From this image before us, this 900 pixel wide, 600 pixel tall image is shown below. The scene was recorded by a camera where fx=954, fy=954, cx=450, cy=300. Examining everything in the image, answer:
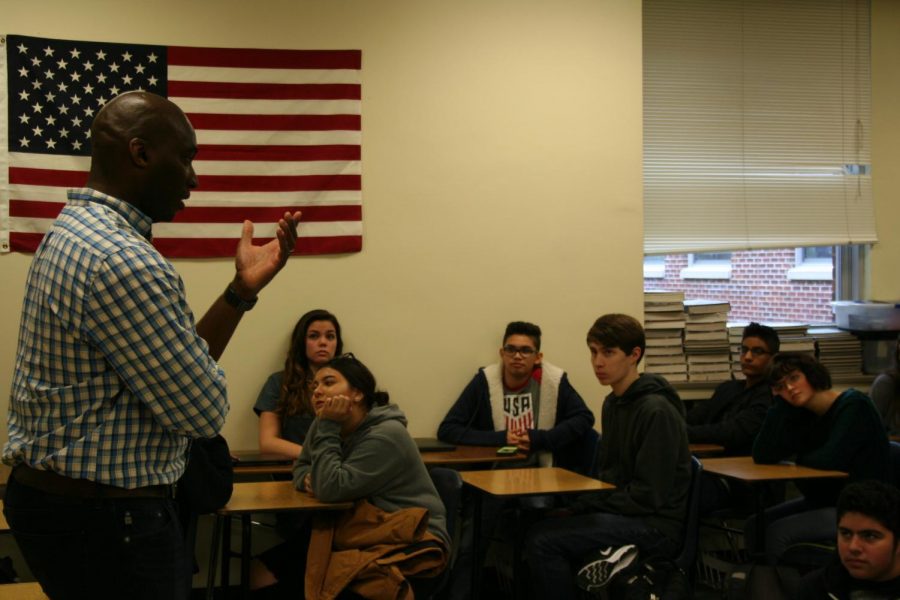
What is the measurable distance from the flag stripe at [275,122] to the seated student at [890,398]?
3.36 metres

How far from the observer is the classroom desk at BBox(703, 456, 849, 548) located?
165 inches

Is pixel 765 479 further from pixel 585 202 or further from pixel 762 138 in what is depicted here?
pixel 762 138

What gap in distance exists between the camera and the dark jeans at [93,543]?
1.72 m

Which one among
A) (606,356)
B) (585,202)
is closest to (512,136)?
(585,202)

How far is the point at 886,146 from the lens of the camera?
6.42 meters

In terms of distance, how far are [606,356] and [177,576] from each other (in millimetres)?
2590

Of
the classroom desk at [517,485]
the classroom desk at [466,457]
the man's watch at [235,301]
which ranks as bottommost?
the classroom desk at [466,457]

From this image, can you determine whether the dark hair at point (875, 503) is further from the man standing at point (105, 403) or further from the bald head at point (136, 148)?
the bald head at point (136, 148)

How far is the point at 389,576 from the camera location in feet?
10.6

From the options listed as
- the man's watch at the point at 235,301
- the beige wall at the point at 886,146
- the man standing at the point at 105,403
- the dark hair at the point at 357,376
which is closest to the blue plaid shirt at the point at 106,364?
the man standing at the point at 105,403

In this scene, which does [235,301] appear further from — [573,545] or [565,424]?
[565,424]

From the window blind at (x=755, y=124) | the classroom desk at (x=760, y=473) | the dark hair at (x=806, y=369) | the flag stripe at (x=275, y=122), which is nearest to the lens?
the classroom desk at (x=760, y=473)

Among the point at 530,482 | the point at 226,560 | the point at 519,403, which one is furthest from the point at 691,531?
the point at 226,560

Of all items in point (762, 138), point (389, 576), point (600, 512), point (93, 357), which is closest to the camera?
point (93, 357)
